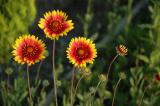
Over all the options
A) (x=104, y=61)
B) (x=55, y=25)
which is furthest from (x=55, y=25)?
(x=104, y=61)

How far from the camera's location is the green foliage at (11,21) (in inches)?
171

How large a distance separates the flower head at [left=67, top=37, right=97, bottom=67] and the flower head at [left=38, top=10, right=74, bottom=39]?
8 centimetres

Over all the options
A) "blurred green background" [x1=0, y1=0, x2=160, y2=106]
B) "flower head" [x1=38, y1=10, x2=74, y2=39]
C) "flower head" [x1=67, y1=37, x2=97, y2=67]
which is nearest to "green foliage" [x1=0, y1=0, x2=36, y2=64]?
"blurred green background" [x1=0, y1=0, x2=160, y2=106]

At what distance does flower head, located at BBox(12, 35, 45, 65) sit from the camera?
8.24 ft

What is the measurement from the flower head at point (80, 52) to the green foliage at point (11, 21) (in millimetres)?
1897

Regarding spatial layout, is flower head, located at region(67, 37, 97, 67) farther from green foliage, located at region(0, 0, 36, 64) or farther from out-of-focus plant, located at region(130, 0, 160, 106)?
green foliage, located at region(0, 0, 36, 64)

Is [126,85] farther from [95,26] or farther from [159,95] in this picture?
[95,26]

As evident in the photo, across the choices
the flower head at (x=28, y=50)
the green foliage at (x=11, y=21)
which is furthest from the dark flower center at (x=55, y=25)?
the green foliage at (x=11, y=21)

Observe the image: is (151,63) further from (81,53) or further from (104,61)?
(81,53)

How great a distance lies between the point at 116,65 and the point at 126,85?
211 millimetres

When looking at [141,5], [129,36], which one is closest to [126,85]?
[129,36]

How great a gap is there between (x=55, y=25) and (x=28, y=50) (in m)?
0.20

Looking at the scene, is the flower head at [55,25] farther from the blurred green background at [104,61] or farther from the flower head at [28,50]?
the blurred green background at [104,61]

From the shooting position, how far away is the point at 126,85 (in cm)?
436
